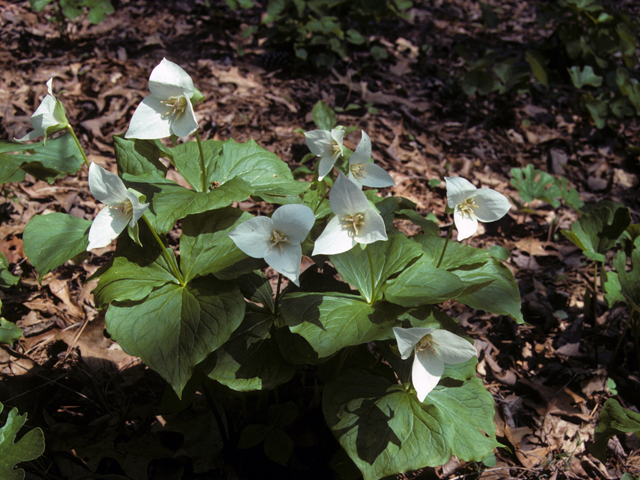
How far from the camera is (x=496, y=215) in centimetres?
173

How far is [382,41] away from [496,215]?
16.8 ft

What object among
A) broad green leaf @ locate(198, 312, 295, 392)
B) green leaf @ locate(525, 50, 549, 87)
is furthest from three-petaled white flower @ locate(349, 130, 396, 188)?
green leaf @ locate(525, 50, 549, 87)

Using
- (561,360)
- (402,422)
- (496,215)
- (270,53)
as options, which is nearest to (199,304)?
(402,422)

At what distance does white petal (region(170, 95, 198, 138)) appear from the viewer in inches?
63.0

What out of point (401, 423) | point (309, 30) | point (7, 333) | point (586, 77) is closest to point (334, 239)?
point (401, 423)

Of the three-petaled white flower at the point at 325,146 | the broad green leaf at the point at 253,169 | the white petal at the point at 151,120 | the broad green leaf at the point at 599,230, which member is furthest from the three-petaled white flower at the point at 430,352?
the broad green leaf at the point at 599,230

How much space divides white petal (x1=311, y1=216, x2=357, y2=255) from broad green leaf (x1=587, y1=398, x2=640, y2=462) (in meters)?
1.43

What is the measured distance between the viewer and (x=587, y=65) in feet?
17.5

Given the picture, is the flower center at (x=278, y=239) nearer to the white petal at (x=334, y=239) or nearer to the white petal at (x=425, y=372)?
the white petal at (x=334, y=239)

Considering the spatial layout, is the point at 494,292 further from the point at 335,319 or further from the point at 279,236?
the point at 279,236

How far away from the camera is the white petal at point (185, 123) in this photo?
160cm

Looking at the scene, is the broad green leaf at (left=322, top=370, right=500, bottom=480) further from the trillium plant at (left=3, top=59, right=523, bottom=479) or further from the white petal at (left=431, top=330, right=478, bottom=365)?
the white petal at (left=431, top=330, right=478, bottom=365)

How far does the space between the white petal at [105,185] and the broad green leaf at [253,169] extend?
64 cm

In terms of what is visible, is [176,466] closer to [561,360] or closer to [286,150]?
[561,360]
